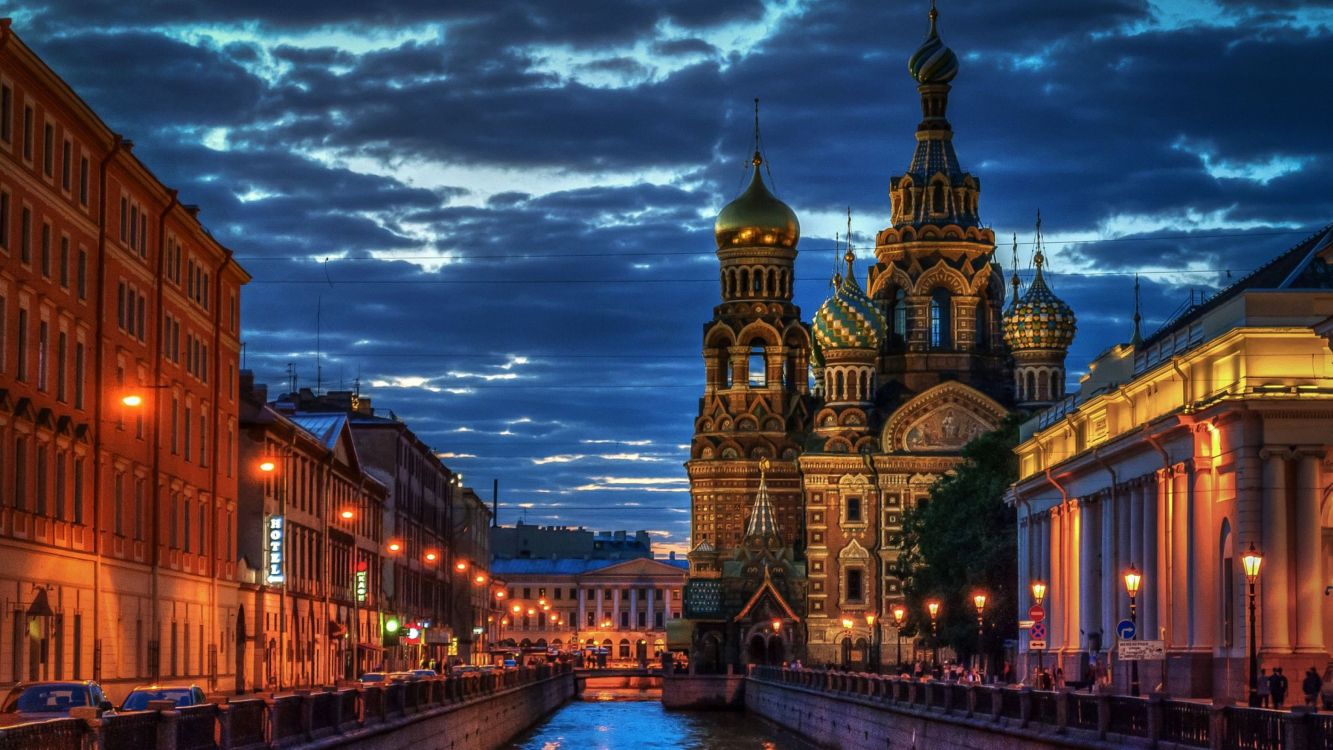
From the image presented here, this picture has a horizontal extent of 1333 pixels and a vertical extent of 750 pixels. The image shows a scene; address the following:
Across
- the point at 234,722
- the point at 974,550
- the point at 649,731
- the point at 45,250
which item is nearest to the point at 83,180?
the point at 45,250

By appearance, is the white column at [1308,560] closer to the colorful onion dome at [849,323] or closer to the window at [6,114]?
the window at [6,114]

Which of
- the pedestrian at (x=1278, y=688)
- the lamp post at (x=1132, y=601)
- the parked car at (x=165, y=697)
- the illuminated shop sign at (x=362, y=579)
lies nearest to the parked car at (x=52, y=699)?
the parked car at (x=165, y=697)

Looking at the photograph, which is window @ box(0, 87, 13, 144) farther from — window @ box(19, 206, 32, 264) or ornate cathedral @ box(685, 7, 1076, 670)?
ornate cathedral @ box(685, 7, 1076, 670)

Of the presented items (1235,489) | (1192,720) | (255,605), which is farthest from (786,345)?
(1192,720)

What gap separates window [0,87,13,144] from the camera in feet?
146

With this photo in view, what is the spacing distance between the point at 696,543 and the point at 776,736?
86282 mm

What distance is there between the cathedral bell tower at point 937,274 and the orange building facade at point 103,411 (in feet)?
324

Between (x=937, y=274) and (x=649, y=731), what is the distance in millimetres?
73411

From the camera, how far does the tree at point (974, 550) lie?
100 m

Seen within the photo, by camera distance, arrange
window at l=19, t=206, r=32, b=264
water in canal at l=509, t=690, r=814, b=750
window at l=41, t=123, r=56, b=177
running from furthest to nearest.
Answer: water in canal at l=509, t=690, r=814, b=750 → window at l=41, t=123, r=56, b=177 → window at l=19, t=206, r=32, b=264

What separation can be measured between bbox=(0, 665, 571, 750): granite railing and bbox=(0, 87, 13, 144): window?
40.2ft

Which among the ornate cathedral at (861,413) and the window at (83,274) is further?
the ornate cathedral at (861,413)

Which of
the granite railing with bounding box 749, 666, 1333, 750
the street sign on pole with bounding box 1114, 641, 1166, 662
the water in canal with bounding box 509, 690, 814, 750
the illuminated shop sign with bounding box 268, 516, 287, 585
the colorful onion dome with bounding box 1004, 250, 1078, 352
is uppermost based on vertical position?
the colorful onion dome with bounding box 1004, 250, 1078, 352

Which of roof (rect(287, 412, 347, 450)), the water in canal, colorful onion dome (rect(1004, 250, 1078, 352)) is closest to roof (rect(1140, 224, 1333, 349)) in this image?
the water in canal
